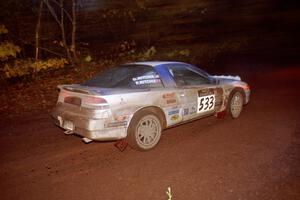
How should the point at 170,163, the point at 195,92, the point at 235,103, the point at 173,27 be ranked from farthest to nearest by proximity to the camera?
the point at 173,27, the point at 235,103, the point at 195,92, the point at 170,163

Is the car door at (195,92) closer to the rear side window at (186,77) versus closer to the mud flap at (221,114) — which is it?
the rear side window at (186,77)

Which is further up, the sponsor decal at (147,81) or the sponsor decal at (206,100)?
the sponsor decal at (147,81)

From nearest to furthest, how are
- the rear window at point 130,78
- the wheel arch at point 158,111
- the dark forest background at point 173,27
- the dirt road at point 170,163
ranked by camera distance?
the dirt road at point 170,163 < the wheel arch at point 158,111 < the rear window at point 130,78 < the dark forest background at point 173,27

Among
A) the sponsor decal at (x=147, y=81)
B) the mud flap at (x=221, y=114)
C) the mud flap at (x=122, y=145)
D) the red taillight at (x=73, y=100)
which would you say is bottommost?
the mud flap at (x=122, y=145)

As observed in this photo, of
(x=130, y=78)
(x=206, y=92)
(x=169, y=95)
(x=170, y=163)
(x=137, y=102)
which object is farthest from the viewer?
(x=206, y=92)

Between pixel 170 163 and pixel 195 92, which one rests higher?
pixel 195 92

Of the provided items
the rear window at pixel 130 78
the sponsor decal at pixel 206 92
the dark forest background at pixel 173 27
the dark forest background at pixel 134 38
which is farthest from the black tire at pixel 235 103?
the dark forest background at pixel 173 27

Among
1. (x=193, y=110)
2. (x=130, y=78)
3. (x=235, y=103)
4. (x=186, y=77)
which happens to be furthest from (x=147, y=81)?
(x=235, y=103)

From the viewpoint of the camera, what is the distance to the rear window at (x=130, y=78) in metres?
5.52

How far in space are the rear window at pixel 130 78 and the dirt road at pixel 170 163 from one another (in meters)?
1.19

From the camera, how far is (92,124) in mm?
4969

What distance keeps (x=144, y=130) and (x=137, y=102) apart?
55 centimetres

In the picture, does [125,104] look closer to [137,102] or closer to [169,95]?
[137,102]

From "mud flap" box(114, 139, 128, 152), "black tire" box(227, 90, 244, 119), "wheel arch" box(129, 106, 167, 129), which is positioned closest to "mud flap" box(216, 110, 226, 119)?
"black tire" box(227, 90, 244, 119)
